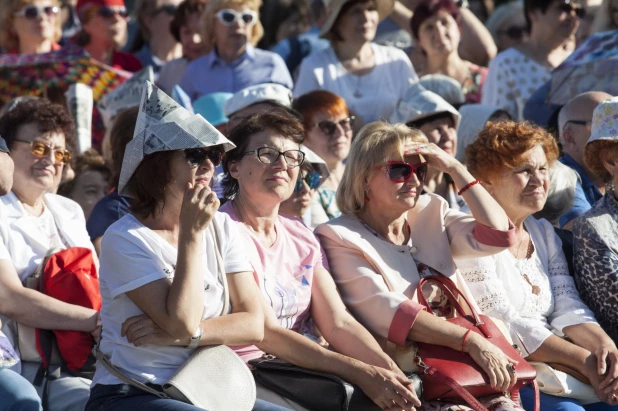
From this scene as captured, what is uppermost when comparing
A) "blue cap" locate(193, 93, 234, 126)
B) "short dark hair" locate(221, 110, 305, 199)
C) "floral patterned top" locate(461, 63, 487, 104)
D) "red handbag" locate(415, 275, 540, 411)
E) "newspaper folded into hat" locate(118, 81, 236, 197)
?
"newspaper folded into hat" locate(118, 81, 236, 197)

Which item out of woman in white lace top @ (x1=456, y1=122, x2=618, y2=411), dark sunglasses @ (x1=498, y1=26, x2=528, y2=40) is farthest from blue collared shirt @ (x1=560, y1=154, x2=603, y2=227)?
dark sunglasses @ (x1=498, y1=26, x2=528, y2=40)

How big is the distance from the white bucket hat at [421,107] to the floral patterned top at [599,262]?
1384mm

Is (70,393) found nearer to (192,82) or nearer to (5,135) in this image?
(5,135)

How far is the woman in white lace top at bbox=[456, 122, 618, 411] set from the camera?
5105 millimetres

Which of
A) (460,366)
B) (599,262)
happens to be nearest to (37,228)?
(460,366)

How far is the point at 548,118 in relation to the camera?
741 cm

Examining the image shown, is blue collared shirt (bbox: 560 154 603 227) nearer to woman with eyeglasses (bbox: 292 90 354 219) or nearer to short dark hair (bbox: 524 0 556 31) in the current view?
woman with eyeglasses (bbox: 292 90 354 219)

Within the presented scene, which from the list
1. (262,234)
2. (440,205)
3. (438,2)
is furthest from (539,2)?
(262,234)

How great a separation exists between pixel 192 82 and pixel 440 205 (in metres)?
3.23

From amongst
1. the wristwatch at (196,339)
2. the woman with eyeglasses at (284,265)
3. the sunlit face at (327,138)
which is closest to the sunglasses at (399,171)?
the woman with eyeglasses at (284,265)

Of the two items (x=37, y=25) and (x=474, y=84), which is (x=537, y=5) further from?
(x=37, y=25)

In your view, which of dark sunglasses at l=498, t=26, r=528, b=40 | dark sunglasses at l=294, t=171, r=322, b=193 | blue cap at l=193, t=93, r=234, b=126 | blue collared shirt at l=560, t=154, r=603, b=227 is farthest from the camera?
dark sunglasses at l=498, t=26, r=528, b=40

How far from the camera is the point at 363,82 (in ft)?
25.2

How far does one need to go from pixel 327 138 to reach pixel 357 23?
1640mm
